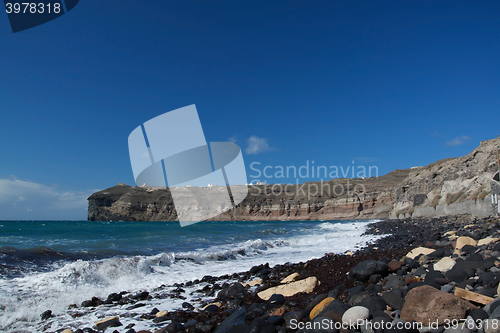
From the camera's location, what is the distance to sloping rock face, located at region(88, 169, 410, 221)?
285 feet

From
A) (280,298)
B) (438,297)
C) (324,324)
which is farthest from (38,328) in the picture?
(438,297)

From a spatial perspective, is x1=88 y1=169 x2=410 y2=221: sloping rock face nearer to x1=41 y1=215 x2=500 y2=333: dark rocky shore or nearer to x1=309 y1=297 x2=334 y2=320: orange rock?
x1=41 y1=215 x2=500 y2=333: dark rocky shore

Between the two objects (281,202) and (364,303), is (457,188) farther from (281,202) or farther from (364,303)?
(281,202)

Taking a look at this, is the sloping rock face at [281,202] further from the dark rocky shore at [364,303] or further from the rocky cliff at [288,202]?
the dark rocky shore at [364,303]

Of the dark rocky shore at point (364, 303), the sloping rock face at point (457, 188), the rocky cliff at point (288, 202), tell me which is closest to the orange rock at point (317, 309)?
the dark rocky shore at point (364, 303)

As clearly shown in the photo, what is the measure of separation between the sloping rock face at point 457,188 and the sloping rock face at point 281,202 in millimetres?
38478

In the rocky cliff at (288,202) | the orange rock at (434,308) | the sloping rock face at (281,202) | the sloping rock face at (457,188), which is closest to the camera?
the orange rock at (434,308)

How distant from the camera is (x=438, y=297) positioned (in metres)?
2.42

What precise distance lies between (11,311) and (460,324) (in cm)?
654

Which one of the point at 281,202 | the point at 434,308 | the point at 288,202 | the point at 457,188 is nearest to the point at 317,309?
the point at 434,308

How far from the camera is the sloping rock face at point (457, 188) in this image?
1727cm

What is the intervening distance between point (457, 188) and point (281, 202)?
76558 mm

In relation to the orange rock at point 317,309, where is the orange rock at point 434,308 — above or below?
above

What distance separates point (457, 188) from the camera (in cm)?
2627
